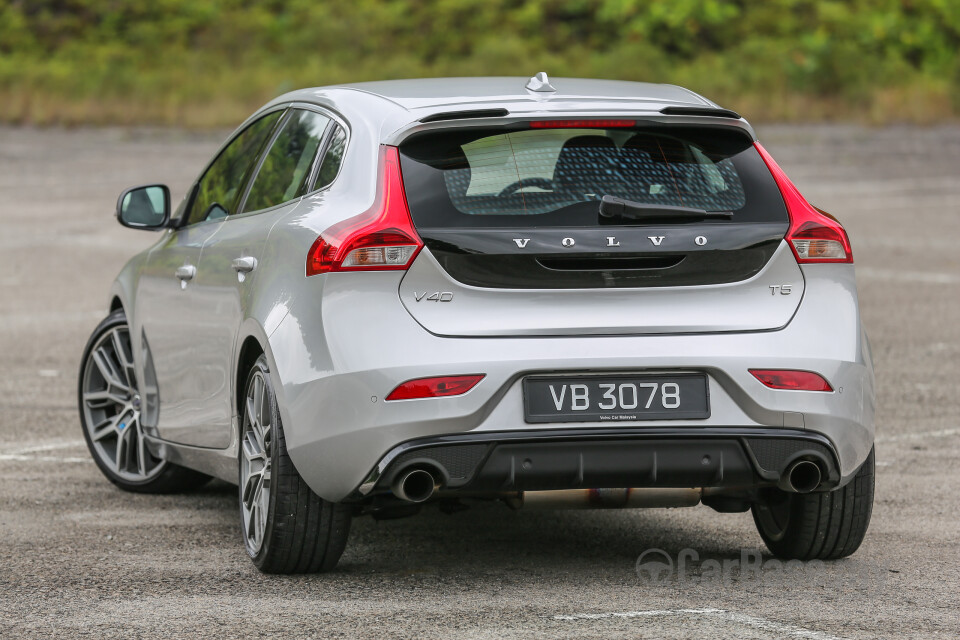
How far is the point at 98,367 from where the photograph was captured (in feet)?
25.8

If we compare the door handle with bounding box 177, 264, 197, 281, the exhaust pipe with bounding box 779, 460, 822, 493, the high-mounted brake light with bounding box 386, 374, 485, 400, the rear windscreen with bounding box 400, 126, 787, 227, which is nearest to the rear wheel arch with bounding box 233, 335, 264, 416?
the door handle with bounding box 177, 264, 197, 281

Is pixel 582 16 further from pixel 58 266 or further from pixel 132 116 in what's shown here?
pixel 58 266

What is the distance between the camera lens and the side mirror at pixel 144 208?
7.24m

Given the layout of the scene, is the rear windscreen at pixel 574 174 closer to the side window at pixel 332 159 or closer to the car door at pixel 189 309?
the side window at pixel 332 159

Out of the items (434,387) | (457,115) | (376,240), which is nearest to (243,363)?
(376,240)

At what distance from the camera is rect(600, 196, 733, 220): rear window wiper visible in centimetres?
537

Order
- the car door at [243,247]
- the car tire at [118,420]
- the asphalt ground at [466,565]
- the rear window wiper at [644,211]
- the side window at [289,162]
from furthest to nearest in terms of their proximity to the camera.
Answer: the car tire at [118,420] < the side window at [289,162] < the car door at [243,247] < the rear window wiper at [644,211] < the asphalt ground at [466,565]

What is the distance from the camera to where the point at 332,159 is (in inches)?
233

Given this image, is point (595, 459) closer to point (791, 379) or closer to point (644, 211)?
point (791, 379)

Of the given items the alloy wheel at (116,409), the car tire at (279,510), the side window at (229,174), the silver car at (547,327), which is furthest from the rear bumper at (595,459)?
the alloy wheel at (116,409)

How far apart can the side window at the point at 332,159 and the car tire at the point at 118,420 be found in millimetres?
1937

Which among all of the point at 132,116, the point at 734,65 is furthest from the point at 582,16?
the point at 132,116

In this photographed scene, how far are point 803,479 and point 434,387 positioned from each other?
1249 millimetres

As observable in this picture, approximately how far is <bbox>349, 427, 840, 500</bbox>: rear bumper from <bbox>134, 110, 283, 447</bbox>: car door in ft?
4.49
